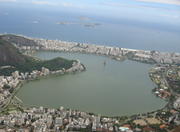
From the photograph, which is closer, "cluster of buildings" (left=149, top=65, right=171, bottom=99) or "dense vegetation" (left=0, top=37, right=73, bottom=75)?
"cluster of buildings" (left=149, top=65, right=171, bottom=99)

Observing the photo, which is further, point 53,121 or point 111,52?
point 111,52

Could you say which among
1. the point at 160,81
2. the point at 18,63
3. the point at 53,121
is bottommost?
the point at 53,121

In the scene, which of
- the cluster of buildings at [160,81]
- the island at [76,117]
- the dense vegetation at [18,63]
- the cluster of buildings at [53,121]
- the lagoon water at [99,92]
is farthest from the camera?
the dense vegetation at [18,63]

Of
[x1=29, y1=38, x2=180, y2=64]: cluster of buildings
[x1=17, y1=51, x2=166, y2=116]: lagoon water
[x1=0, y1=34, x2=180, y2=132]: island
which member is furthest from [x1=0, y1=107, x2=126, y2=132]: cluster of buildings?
[x1=29, y1=38, x2=180, y2=64]: cluster of buildings

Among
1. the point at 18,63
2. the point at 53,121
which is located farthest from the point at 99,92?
the point at 18,63

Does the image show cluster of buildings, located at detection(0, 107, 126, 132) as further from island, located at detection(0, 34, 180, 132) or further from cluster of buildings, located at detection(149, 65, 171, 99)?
cluster of buildings, located at detection(149, 65, 171, 99)

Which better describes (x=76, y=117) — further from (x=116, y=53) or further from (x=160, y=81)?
(x=116, y=53)

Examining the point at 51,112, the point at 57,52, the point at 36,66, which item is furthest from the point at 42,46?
the point at 51,112

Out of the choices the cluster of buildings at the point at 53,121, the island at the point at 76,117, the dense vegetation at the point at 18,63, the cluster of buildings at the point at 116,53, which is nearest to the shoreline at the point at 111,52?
the cluster of buildings at the point at 116,53

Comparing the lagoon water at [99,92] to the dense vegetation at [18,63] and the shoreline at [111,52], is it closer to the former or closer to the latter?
the dense vegetation at [18,63]
